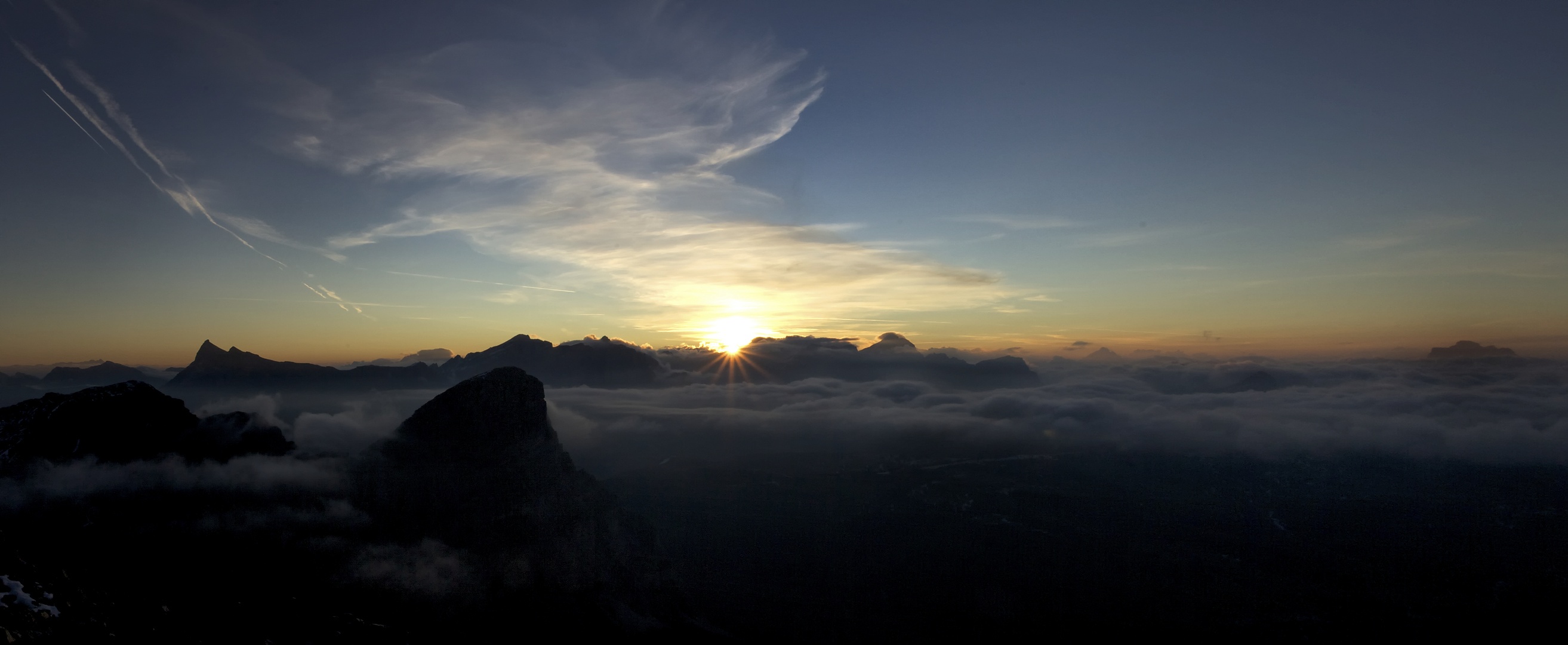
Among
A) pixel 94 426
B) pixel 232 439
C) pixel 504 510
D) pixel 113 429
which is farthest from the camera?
pixel 232 439

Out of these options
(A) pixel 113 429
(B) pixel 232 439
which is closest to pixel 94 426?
(A) pixel 113 429

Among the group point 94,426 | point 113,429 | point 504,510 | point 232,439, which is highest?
point 94,426

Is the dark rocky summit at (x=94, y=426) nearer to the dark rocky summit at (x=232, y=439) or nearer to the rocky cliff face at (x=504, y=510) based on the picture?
the dark rocky summit at (x=232, y=439)

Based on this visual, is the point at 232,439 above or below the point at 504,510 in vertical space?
above

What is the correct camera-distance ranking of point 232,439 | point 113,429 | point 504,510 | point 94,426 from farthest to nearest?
Answer: point 232,439 → point 504,510 → point 113,429 → point 94,426

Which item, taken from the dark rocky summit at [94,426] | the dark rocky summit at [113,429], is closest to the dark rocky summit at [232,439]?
the dark rocky summit at [113,429]

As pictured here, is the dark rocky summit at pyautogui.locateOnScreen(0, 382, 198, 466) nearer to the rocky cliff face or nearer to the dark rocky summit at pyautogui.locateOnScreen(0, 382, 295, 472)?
the dark rocky summit at pyautogui.locateOnScreen(0, 382, 295, 472)

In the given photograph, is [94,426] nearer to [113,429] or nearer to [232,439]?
[113,429]

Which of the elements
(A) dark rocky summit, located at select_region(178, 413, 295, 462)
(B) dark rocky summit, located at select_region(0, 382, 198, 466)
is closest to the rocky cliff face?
(A) dark rocky summit, located at select_region(178, 413, 295, 462)

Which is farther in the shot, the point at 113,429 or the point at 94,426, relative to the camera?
the point at 113,429

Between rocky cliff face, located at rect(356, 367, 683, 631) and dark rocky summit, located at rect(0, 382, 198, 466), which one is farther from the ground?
dark rocky summit, located at rect(0, 382, 198, 466)
